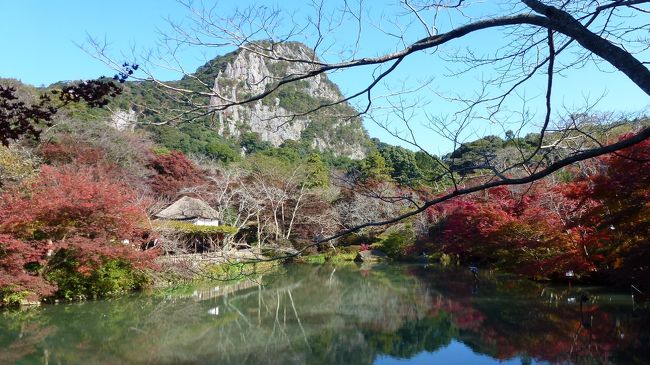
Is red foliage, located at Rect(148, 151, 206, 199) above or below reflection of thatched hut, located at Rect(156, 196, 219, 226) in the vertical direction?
above

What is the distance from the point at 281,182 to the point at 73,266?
14.7 meters

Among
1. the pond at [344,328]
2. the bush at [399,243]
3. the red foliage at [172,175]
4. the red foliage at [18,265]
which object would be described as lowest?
the pond at [344,328]

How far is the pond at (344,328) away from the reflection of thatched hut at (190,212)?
20.7 ft

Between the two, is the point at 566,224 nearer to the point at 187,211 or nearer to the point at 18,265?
the point at 18,265

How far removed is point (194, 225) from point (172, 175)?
21.6 ft

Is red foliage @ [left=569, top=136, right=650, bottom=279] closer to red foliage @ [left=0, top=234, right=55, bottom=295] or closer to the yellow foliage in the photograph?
red foliage @ [left=0, top=234, right=55, bottom=295]

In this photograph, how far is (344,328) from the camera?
8.45 metres

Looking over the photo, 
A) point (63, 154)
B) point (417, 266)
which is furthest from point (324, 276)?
point (63, 154)

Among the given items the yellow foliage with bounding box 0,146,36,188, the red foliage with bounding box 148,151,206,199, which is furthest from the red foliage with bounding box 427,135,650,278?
the red foliage with bounding box 148,151,206,199

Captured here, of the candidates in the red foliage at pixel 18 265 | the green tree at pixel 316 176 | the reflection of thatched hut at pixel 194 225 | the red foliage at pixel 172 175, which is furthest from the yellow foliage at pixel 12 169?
the green tree at pixel 316 176

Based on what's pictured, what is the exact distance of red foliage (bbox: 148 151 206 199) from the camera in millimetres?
21812

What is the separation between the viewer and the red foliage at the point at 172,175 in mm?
21812

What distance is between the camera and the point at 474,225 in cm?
1555

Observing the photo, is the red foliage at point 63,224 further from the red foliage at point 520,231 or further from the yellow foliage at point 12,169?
the red foliage at point 520,231
